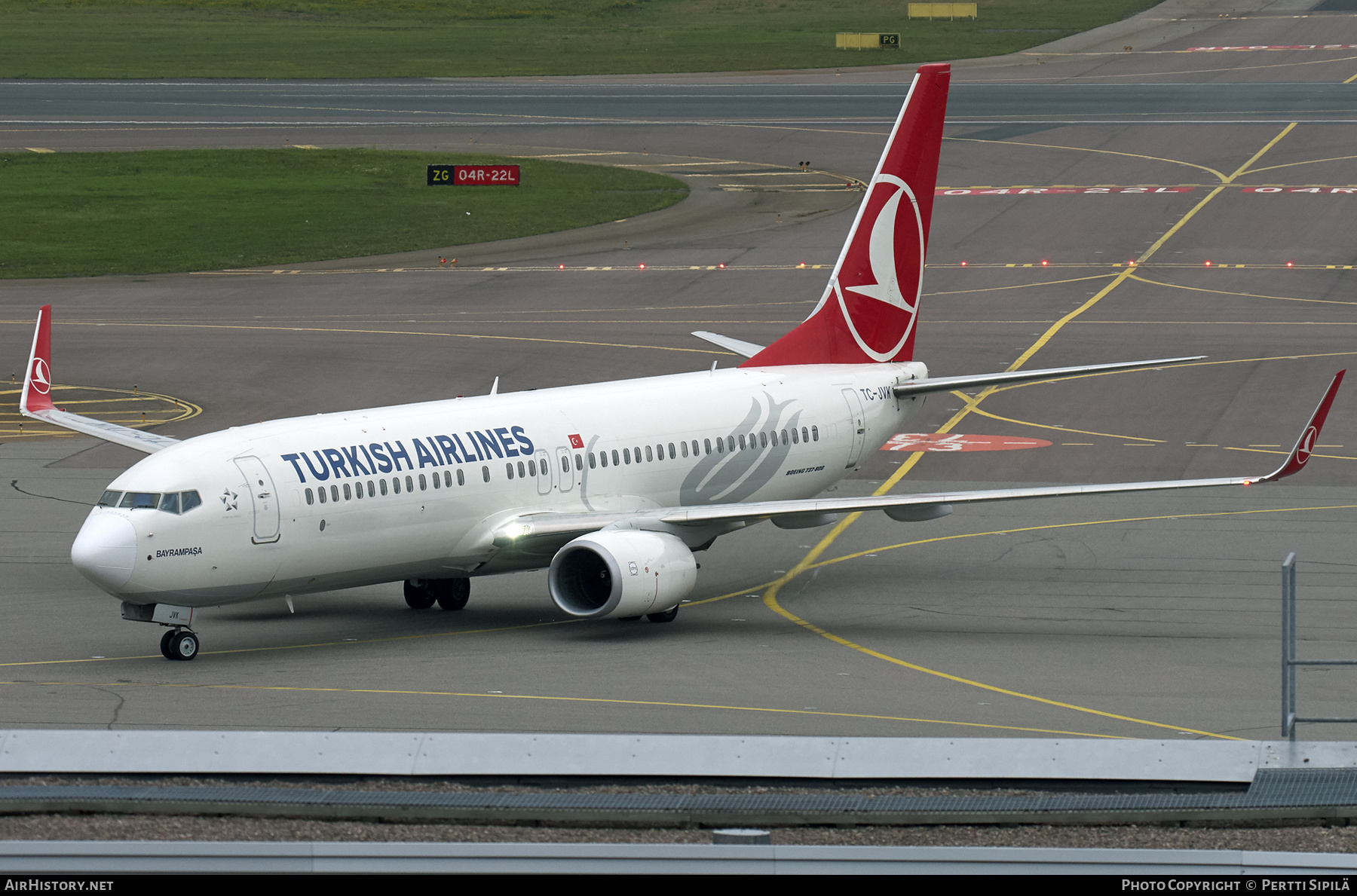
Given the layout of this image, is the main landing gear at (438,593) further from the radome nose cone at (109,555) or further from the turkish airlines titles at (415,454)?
the radome nose cone at (109,555)

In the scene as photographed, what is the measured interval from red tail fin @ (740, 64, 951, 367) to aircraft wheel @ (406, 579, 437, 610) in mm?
8894

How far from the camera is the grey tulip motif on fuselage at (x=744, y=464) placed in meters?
36.1

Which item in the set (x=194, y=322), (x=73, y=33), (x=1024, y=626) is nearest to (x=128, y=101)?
(x=73, y=33)

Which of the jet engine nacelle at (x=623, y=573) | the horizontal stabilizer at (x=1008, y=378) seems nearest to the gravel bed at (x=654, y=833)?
the jet engine nacelle at (x=623, y=573)

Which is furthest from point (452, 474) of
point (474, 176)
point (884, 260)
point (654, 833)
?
point (474, 176)

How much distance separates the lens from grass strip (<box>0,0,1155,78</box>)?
5541 inches

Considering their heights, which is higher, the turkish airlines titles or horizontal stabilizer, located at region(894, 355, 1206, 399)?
horizontal stabilizer, located at region(894, 355, 1206, 399)

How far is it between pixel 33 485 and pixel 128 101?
276 feet

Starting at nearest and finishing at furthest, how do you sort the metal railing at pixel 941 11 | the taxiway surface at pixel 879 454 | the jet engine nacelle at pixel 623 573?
the taxiway surface at pixel 879 454 → the jet engine nacelle at pixel 623 573 → the metal railing at pixel 941 11

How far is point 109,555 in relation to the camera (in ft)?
94.6

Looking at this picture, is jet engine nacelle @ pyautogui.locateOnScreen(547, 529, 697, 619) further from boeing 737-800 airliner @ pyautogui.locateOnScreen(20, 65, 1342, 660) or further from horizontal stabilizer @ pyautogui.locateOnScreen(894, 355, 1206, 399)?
horizontal stabilizer @ pyautogui.locateOnScreen(894, 355, 1206, 399)

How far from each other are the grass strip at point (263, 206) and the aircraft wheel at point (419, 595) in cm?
4525

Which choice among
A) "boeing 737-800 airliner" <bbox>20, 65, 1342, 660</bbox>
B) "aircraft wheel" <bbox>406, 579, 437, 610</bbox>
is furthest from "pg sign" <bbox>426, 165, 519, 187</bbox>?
"aircraft wheel" <bbox>406, 579, 437, 610</bbox>

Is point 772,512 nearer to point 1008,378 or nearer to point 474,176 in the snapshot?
point 1008,378
